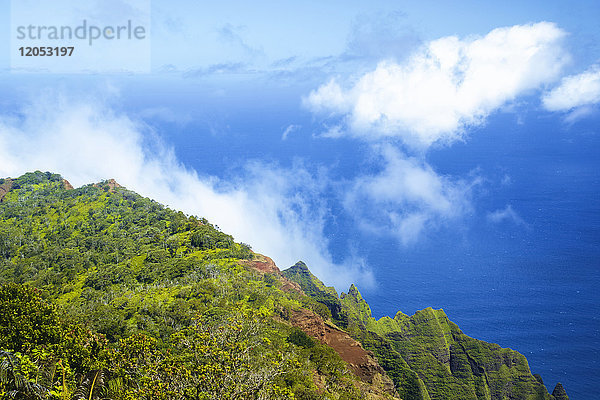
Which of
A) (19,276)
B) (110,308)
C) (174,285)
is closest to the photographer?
(110,308)

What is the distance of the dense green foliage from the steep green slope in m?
16.6

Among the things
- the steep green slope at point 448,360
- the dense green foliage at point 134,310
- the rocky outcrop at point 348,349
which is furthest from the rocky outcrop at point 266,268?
the rocky outcrop at point 348,349

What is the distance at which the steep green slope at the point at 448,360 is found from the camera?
2499 inches

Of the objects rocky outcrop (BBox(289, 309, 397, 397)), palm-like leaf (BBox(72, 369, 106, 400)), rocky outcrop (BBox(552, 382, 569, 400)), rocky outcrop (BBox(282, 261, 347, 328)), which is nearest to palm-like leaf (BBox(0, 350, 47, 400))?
palm-like leaf (BBox(72, 369, 106, 400))

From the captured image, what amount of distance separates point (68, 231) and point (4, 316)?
59178 mm

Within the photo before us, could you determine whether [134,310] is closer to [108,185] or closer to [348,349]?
[348,349]

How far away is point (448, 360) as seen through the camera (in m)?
68.2

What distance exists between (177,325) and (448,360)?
1920 inches

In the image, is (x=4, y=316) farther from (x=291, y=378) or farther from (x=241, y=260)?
(x=241, y=260)

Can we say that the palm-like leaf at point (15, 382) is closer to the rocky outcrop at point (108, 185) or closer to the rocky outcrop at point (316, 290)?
the rocky outcrop at point (316, 290)

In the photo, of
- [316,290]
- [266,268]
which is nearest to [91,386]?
[266,268]

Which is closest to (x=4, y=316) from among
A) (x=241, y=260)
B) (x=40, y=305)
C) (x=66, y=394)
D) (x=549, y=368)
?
(x=40, y=305)

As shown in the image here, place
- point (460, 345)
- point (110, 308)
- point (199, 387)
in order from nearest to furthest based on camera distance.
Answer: point (199, 387) → point (110, 308) → point (460, 345)

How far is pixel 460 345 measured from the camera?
6888 cm
